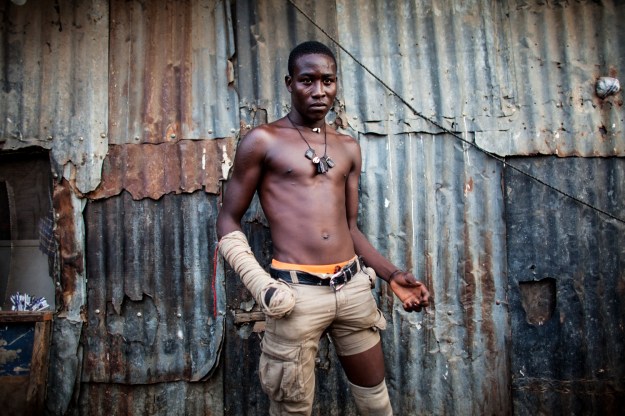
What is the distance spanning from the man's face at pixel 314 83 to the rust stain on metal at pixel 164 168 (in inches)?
A: 33.7

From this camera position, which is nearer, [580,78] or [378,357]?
[378,357]

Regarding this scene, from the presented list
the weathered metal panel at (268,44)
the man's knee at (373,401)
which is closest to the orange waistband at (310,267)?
the man's knee at (373,401)

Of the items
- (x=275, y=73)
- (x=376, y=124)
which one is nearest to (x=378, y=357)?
(x=376, y=124)

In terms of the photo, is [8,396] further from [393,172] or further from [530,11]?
[530,11]

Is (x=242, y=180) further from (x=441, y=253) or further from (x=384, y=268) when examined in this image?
(x=441, y=253)

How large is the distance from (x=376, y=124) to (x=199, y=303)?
5.95 ft

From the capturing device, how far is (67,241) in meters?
3.25

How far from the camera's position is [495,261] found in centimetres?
324

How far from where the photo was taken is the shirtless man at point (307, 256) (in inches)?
90.0

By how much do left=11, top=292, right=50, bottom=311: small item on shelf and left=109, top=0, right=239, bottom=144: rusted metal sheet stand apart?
1347 mm

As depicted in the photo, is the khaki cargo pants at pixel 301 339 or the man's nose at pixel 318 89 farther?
the man's nose at pixel 318 89

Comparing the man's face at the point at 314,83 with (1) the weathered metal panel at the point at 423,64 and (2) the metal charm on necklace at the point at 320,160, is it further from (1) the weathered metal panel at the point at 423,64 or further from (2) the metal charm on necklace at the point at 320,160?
(1) the weathered metal panel at the point at 423,64

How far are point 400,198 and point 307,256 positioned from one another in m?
1.14

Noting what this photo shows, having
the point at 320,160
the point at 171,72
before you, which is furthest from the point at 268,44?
the point at 320,160
